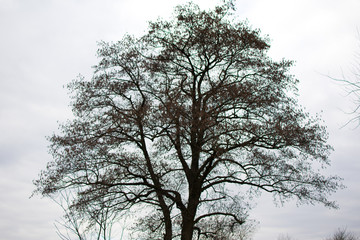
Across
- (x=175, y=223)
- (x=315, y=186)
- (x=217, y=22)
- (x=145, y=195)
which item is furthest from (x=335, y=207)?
(x=217, y=22)

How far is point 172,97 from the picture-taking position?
45.0ft

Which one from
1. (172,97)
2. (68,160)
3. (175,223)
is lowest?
(175,223)

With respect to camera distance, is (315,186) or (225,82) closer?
(315,186)

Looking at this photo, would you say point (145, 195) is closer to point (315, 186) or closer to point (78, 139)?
point (78, 139)

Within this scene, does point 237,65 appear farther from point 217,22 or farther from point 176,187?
point 176,187

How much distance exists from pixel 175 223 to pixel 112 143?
11.6 feet

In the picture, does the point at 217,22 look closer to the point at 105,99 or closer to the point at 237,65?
the point at 237,65

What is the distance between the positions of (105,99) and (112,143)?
6.45ft

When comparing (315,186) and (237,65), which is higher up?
(237,65)

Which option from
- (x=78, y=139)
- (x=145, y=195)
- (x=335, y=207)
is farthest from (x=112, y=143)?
(x=335, y=207)

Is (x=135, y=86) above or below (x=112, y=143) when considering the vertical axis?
above

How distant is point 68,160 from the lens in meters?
13.1

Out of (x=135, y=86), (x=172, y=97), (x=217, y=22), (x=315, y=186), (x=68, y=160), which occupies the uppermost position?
(x=217, y=22)

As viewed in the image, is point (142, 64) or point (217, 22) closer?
point (217, 22)
